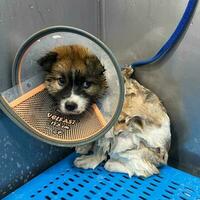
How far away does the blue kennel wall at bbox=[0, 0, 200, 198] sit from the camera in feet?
2.94

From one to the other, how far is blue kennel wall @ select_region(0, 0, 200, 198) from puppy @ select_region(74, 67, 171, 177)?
6cm

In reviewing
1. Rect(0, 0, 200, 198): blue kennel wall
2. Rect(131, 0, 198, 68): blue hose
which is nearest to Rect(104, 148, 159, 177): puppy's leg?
Rect(0, 0, 200, 198): blue kennel wall

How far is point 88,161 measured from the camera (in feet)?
3.40

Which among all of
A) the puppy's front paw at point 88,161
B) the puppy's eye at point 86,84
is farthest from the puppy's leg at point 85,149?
the puppy's eye at point 86,84

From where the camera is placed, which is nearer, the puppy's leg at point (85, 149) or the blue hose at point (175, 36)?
the blue hose at point (175, 36)

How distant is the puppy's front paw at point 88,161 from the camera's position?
1030 mm

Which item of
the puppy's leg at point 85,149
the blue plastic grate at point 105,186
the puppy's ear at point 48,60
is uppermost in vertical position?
the puppy's ear at point 48,60

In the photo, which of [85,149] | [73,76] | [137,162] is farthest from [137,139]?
[73,76]

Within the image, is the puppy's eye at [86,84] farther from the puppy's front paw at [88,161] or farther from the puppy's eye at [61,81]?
the puppy's front paw at [88,161]

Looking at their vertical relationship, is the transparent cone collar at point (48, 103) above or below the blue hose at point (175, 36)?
below

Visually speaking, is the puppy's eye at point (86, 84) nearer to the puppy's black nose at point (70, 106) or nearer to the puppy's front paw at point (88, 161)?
the puppy's black nose at point (70, 106)

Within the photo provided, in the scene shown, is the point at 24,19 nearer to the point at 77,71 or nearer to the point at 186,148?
the point at 77,71

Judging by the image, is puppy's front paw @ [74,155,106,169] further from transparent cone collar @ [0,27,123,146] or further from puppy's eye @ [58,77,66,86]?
puppy's eye @ [58,77,66,86]

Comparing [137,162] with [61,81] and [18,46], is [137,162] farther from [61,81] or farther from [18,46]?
[18,46]
